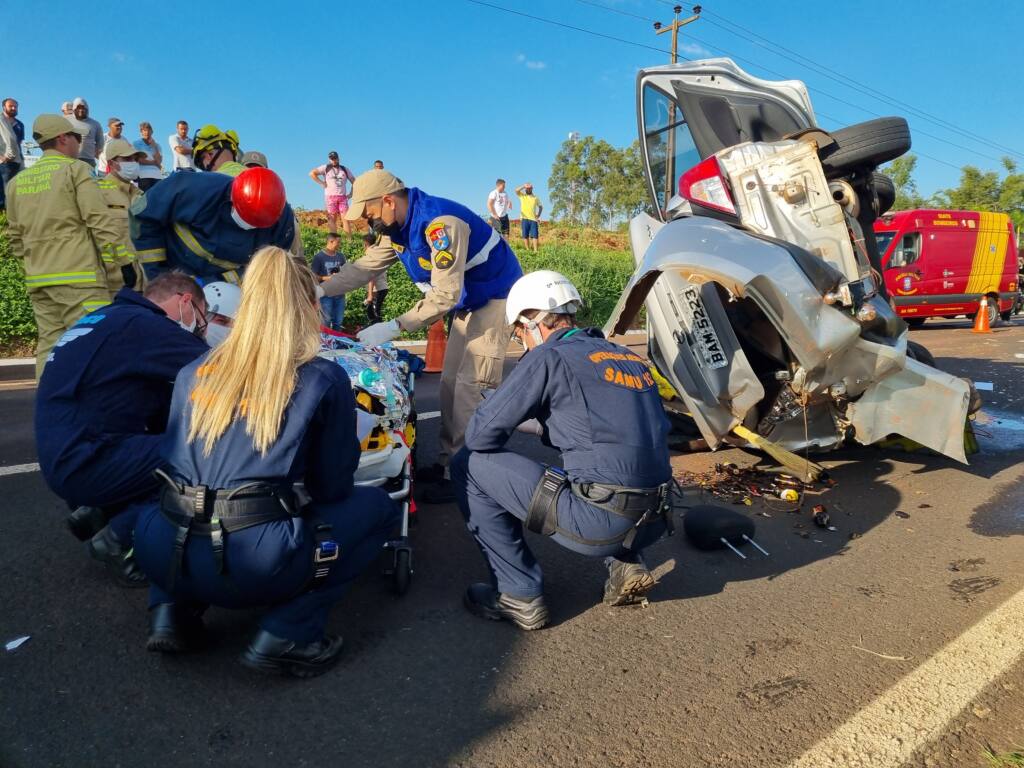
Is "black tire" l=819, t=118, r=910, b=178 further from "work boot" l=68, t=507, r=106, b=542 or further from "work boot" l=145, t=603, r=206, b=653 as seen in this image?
"work boot" l=68, t=507, r=106, b=542

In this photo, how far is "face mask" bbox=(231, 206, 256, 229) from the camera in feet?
12.8

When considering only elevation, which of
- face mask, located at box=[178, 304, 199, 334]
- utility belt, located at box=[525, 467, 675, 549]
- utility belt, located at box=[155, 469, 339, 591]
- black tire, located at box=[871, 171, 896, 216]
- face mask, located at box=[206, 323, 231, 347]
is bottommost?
utility belt, located at box=[525, 467, 675, 549]

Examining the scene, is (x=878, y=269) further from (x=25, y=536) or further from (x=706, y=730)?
(x=25, y=536)

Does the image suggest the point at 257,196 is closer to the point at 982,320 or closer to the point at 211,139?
the point at 211,139

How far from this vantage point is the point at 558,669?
229 cm

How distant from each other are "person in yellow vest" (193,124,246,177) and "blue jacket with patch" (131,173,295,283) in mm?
836

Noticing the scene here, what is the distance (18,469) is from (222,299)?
6.51 ft

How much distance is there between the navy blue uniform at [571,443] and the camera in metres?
2.51

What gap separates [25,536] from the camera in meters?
3.16

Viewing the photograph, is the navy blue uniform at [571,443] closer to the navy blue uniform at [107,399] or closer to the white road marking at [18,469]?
the navy blue uniform at [107,399]

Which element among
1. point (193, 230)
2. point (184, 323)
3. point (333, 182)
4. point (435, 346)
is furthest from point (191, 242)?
point (333, 182)

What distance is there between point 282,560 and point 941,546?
310 cm

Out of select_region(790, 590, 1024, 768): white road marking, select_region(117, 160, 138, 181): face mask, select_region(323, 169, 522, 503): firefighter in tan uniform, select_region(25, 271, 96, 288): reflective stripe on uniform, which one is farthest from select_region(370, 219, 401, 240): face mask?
select_region(117, 160, 138, 181): face mask

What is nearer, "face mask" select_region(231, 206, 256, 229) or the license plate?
"face mask" select_region(231, 206, 256, 229)
